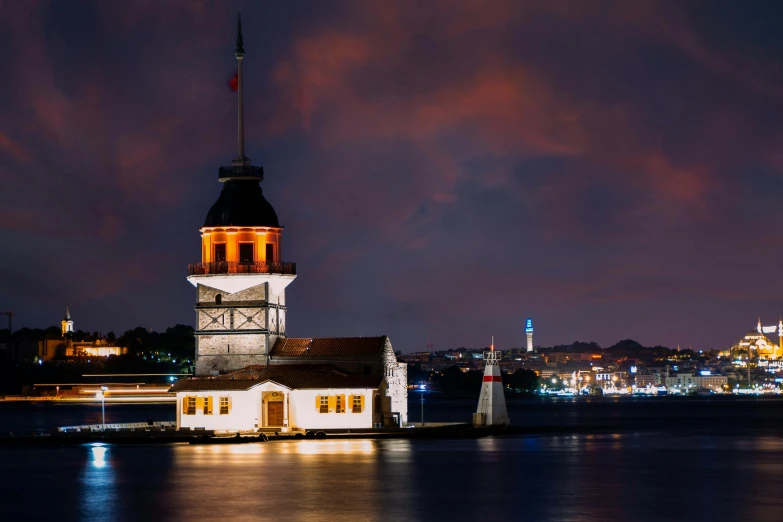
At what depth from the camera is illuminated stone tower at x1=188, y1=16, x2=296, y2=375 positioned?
7406 centimetres

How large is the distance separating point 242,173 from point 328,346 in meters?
10.9

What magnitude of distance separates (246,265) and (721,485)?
3394cm

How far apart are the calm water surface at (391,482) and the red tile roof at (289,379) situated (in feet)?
12.8

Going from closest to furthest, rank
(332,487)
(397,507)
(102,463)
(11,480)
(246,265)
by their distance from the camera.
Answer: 1. (397,507)
2. (332,487)
3. (11,480)
4. (102,463)
5. (246,265)

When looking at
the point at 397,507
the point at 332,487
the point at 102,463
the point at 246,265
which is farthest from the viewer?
the point at 246,265

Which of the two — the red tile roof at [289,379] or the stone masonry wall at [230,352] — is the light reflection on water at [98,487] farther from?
the stone masonry wall at [230,352]

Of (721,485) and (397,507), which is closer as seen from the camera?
(397,507)

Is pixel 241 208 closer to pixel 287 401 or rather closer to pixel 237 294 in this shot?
pixel 237 294

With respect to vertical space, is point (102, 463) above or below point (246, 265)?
below

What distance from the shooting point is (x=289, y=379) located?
232ft

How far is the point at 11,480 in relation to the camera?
1972 inches

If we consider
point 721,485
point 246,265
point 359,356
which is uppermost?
point 246,265

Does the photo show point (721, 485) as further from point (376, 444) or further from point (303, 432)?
point (303, 432)

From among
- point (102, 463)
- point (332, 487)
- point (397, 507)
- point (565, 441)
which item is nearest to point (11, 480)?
point (102, 463)
